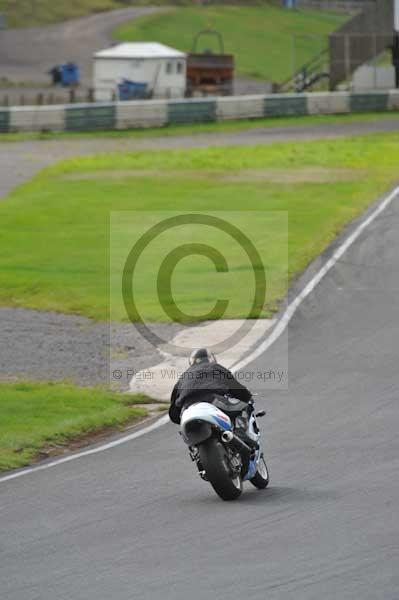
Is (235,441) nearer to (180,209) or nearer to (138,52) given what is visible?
(180,209)

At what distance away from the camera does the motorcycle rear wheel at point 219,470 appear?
1330 cm

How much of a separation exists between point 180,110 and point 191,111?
1.54 feet

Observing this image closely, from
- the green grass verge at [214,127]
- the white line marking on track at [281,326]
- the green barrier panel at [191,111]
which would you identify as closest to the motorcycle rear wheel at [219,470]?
the white line marking on track at [281,326]

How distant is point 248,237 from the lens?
3469cm

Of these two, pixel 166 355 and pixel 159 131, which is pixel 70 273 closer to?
pixel 166 355

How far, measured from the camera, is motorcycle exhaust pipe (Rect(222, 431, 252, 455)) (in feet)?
43.9

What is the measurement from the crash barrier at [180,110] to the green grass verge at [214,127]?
45cm

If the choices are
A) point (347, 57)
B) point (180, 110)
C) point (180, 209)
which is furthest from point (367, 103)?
point (180, 209)

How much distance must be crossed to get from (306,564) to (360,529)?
1.21 meters

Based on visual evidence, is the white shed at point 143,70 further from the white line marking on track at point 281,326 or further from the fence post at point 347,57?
the white line marking on track at point 281,326

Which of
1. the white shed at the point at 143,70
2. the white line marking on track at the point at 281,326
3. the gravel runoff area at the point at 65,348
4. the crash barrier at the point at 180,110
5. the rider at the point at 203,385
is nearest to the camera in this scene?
the rider at the point at 203,385

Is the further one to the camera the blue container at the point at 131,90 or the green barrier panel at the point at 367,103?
the blue container at the point at 131,90

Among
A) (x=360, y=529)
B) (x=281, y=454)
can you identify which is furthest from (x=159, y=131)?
(x=360, y=529)

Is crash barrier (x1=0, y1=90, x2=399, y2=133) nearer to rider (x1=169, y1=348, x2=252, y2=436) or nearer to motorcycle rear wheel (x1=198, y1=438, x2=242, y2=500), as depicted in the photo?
rider (x1=169, y1=348, x2=252, y2=436)
